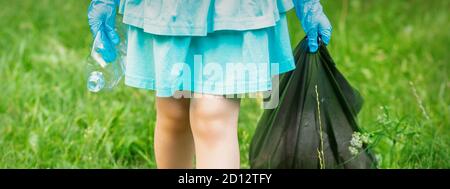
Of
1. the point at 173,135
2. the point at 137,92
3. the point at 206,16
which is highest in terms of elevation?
the point at 206,16

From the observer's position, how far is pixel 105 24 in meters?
2.46

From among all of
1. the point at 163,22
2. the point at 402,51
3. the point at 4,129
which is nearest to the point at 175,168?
the point at 163,22

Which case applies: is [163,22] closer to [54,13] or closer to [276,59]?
[276,59]

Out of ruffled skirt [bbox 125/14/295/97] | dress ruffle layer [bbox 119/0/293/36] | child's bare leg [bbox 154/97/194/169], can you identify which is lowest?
child's bare leg [bbox 154/97/194/169]

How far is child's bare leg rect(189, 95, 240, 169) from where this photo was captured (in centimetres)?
229

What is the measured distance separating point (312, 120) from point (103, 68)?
2.44 ft

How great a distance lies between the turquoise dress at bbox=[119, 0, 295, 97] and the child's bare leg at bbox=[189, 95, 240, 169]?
52 mm

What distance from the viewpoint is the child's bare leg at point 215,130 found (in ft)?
7.52

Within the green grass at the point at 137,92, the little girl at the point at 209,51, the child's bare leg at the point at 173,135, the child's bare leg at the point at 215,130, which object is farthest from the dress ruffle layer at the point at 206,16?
the green grass at the point at 137,92

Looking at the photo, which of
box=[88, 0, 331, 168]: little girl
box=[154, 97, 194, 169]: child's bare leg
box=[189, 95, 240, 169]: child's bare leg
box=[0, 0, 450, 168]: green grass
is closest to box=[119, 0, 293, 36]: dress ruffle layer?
box=[88, 0, 331, 168]: little girl

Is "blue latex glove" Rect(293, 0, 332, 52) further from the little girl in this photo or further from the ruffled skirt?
the ruffled skirt

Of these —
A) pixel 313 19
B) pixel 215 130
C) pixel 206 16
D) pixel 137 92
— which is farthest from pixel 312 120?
pixel 137 92

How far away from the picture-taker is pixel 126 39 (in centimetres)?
261

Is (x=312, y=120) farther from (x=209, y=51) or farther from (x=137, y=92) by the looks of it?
(x=137, y=92)
